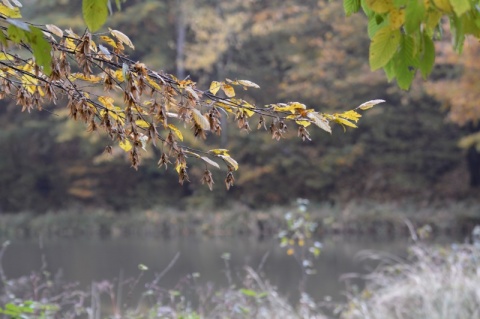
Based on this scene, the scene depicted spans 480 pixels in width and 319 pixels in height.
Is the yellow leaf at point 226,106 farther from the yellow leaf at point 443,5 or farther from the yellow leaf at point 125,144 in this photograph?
the yellow leaf at point 443,5

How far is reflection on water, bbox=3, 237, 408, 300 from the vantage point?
9.11 meters

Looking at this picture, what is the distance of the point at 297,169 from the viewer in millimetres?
21078

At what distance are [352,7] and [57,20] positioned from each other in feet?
61.5

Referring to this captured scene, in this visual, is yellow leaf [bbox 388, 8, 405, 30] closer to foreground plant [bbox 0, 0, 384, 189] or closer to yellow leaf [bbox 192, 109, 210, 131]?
foreground plant [bbox 0, 0, 384, 189]

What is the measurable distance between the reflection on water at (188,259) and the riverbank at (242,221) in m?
1.45

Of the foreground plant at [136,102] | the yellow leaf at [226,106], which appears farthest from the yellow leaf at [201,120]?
the yellow leaf at [226,106]

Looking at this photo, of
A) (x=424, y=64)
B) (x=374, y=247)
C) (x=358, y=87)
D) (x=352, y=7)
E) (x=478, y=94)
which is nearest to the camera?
(x=424, y=64)

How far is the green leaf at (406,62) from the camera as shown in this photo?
165 cm

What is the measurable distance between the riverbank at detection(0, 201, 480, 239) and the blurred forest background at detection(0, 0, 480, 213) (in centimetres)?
129

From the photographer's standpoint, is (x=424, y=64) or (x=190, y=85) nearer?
(x=424, y=64)

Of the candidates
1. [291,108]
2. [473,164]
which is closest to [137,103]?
[291,108]

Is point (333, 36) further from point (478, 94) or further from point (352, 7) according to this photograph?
point (352, 7)

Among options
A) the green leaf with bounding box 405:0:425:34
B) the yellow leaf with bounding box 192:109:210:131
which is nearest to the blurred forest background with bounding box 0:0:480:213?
the yellow leaf with bounding box 192:109:210:131

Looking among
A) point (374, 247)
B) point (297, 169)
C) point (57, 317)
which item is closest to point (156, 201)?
point (297, 169)
